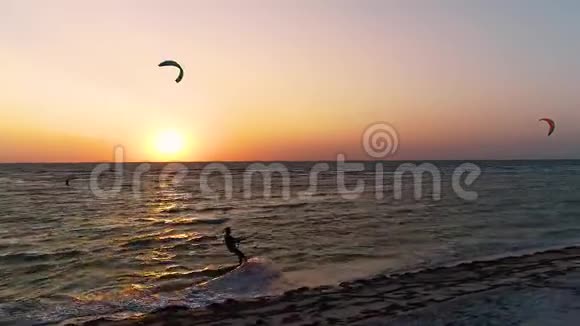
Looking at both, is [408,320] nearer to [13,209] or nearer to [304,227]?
[304,227]

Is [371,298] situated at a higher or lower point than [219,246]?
higher

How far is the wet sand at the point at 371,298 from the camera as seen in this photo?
924 cm

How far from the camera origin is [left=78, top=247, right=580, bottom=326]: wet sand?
30.3 ft

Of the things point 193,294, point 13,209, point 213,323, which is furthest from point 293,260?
point 13,209

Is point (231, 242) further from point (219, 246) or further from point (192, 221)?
point (192, 221)

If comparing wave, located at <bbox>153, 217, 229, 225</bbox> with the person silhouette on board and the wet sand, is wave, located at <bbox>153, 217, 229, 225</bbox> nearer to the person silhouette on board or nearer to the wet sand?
the person silhouette on board

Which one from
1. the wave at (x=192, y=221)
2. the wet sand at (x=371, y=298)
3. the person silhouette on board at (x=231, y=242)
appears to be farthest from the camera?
the wave at (x=192, y=221)

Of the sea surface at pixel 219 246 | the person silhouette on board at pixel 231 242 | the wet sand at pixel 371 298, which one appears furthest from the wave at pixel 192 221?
the wet sand at pixel 371 298

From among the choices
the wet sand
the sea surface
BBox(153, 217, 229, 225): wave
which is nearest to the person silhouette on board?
the sea surface

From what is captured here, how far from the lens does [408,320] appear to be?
8.87 m

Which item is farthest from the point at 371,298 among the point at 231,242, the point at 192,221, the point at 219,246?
the point at 192,221

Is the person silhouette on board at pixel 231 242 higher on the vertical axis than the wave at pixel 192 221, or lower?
higher

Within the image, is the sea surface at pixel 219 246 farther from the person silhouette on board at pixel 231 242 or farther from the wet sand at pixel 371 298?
the wet sand at pixel 371 298

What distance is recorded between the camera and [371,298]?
34.5ft
